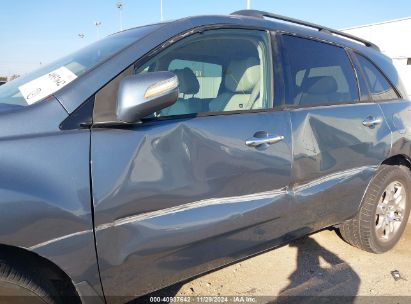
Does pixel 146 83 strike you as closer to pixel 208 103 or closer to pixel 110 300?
pixel 208 103

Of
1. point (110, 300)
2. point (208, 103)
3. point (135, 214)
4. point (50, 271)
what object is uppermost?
point (208, 103)

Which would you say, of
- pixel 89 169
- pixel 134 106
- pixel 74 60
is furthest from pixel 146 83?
pixel 74 60

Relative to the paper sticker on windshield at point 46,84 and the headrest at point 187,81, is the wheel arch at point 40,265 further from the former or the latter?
the headrest at point 187,81

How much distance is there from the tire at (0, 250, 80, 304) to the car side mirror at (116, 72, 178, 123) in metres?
0.68

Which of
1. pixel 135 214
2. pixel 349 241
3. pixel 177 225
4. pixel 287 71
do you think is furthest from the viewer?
pixel 349 241

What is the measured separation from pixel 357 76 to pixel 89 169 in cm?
226

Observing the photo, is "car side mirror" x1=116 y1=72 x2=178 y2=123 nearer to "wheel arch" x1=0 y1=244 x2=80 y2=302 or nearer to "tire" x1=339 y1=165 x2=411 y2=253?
"wheel arch" x1=0 y1=244 x2=80 y2=302

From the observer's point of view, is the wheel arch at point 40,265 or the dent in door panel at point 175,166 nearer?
the wheel arch at point 40,265

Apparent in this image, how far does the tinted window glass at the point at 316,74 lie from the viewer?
2.43m

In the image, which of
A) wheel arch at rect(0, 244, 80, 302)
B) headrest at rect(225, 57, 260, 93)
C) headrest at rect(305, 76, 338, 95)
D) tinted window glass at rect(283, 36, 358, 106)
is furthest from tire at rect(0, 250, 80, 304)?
headrest at rect(305, 76, 338, 95)

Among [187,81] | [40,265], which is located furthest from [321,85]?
[40,265]

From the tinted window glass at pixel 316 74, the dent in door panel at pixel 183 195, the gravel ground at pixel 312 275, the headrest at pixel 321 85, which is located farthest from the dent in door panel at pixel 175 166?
the gravel ground at pixel 312 275

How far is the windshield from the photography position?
172 cm

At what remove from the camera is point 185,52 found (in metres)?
2.08
